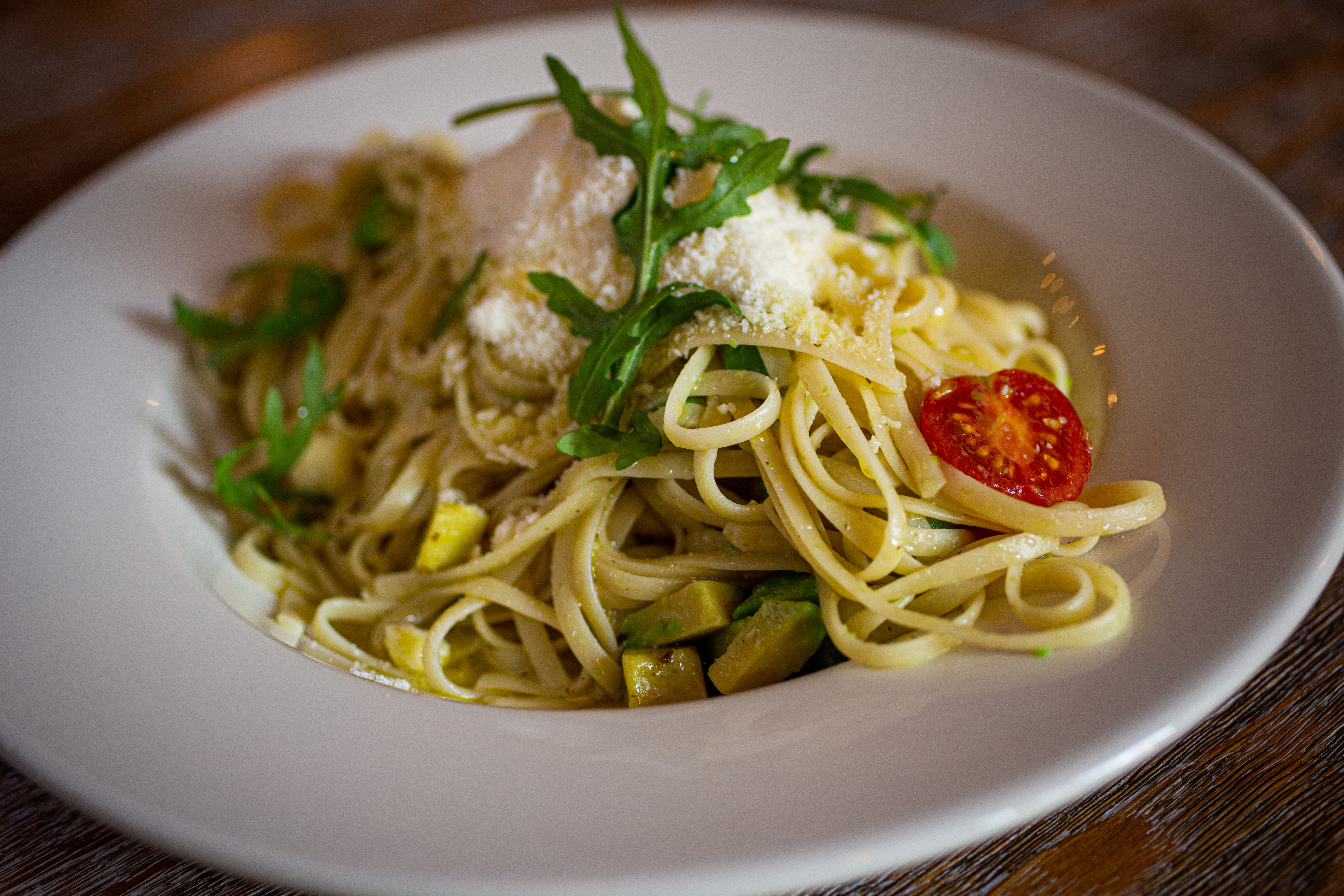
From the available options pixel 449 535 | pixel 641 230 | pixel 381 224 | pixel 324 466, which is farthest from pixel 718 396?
pixel 381 224

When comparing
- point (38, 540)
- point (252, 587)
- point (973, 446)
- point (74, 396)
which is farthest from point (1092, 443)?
point (74, 396)

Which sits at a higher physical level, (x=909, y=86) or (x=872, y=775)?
(x=909, y=86)

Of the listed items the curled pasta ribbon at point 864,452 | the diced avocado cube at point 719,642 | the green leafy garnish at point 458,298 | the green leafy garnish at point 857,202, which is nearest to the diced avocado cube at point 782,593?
the diced avocado cube at point 719,642

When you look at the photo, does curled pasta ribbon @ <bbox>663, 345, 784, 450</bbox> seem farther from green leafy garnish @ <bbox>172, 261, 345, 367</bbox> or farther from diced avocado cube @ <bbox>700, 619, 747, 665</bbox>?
green leafy garnish @ <bbox>172, 261, 345, 367</bbox>

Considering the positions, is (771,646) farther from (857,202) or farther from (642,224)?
(857,202)

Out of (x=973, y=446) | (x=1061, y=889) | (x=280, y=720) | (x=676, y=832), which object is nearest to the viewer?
(x=676, y=832)

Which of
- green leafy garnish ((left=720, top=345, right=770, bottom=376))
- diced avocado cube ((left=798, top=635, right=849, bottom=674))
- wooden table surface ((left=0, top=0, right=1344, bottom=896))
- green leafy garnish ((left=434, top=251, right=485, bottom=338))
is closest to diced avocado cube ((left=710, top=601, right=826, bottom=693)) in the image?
diced avocado cube ((left=798, top=635, right=849, bottom=674))

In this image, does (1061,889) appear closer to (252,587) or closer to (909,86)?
(252,587)
